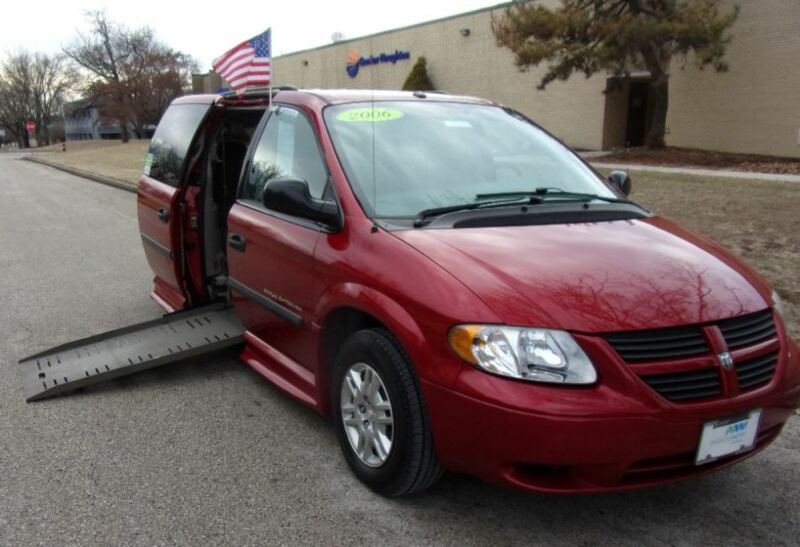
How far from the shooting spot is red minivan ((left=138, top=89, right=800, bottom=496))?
96.7 inches

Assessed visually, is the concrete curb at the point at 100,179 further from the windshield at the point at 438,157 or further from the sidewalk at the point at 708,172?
the windshield at the point at 438,157

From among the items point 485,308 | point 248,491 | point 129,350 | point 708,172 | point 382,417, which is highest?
point 485,308

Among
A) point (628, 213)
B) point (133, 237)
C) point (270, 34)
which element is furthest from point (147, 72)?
point (628, 213)

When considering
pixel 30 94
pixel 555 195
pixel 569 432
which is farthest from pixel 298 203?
pixel 30 94

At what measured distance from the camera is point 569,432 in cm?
239

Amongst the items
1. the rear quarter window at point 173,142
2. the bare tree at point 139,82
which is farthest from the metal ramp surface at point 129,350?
the bare tree at point 139,82

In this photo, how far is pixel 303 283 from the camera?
3.50 metres

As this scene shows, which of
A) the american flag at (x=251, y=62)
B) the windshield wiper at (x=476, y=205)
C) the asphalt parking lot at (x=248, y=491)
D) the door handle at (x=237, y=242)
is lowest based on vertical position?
the asphalt parking lot at (x=248, y=491)

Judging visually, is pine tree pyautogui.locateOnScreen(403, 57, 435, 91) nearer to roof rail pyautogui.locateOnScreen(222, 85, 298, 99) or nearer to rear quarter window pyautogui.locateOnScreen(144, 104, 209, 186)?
rear quarter window pyautogui.locateOnScreen(144, 104, 209, 186)

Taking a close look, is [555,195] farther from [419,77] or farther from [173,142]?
[419,77]

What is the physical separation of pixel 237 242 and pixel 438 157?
1.40 m

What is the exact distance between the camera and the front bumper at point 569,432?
2.39 meters

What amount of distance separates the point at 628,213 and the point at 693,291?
2.87ft

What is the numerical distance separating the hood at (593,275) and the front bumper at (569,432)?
0.26 metres
